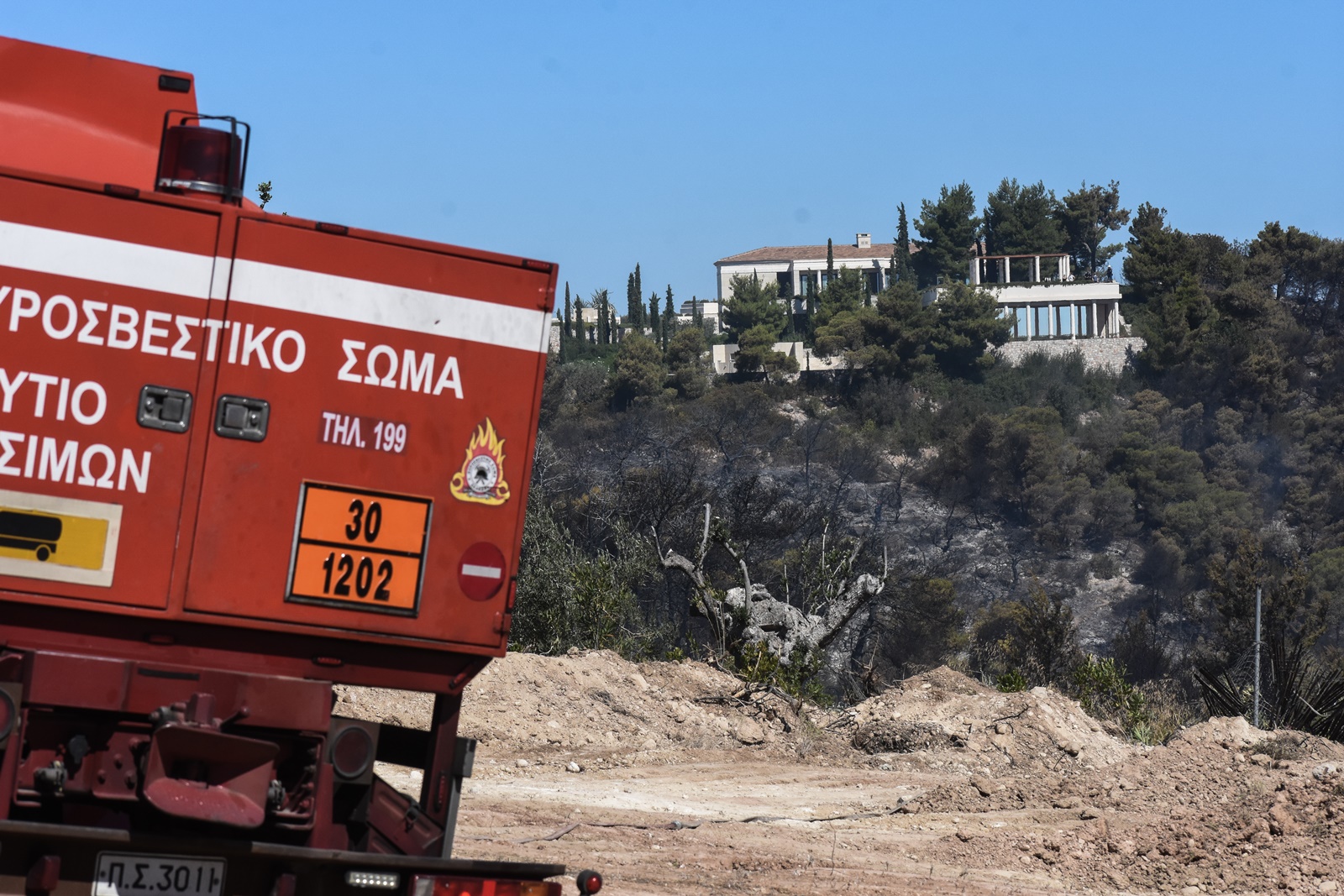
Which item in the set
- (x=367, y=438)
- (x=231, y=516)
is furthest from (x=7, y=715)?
(x=367, y=438)

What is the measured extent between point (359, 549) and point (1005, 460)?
74378 millimetres

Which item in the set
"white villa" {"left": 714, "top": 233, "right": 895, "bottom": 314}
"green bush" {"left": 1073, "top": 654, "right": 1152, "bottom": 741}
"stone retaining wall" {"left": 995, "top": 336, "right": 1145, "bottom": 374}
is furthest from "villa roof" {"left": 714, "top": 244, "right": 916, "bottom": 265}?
"green bush" {"left": 1073, "top": 654, "right": 1152, "bottom": 741}

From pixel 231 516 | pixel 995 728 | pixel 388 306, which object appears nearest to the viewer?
pixel 231 516

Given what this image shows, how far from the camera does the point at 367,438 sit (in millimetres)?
4715

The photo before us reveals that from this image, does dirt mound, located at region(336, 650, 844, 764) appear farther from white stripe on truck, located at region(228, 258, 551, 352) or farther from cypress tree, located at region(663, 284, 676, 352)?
cypress tree, located at region(663, 284, 676, 352)

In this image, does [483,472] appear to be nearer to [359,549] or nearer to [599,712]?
[359,549]

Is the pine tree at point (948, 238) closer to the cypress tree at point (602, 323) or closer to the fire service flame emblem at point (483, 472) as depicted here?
the cypress tree at point (602, 323)

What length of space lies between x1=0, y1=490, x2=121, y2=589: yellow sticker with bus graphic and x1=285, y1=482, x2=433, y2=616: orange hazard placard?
522mm

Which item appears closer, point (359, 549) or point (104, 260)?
point (104, 260)

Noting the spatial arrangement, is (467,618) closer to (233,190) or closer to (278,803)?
(278,803)

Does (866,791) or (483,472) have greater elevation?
(483,472)

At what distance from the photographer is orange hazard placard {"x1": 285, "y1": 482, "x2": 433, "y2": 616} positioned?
4633 mm

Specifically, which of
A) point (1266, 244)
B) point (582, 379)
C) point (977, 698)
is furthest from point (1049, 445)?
point (977, 698)

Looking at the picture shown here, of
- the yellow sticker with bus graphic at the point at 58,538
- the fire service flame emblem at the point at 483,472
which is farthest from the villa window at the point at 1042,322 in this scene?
the yellow sticker with bus graphic at the point at 58,538
